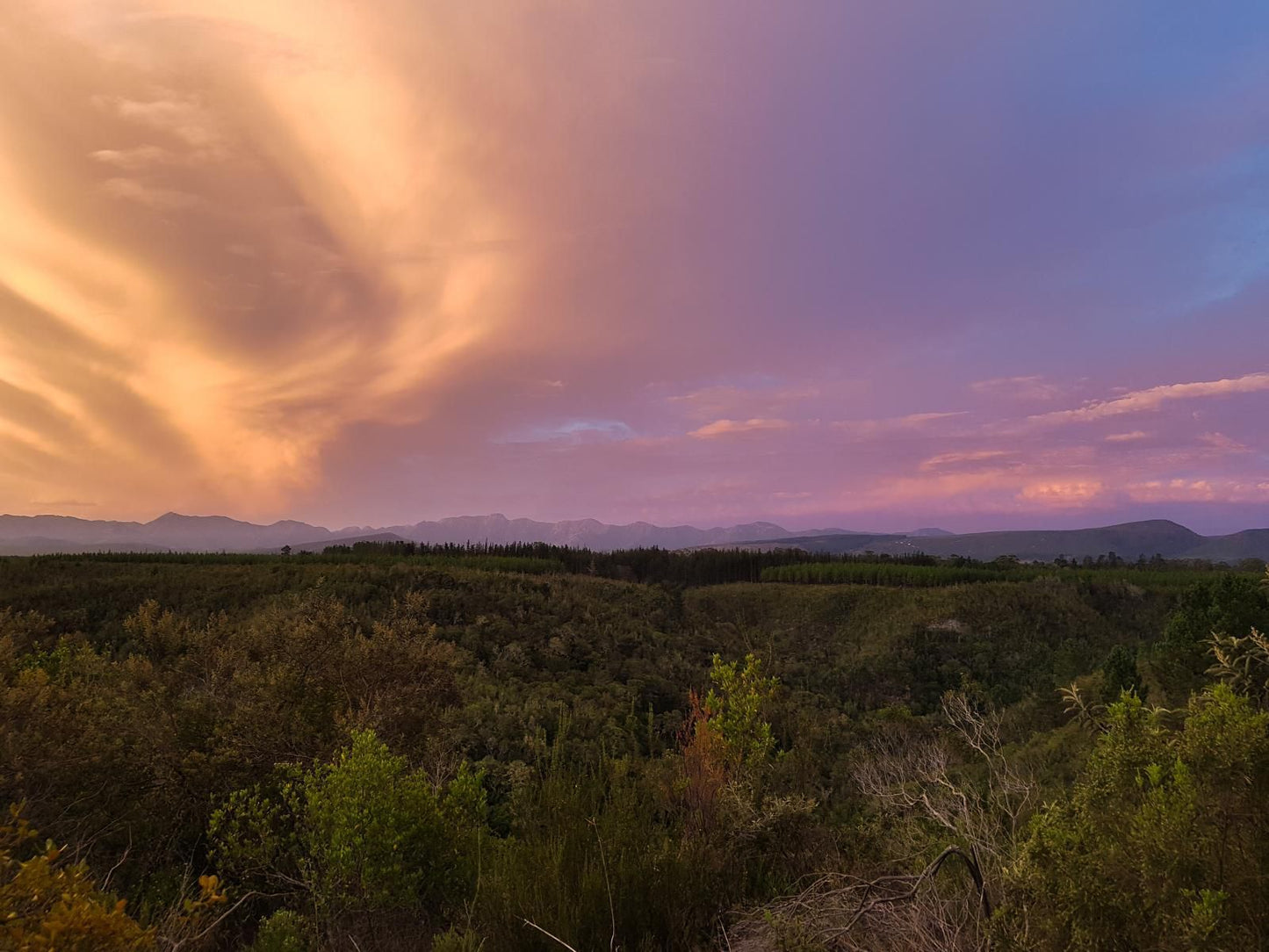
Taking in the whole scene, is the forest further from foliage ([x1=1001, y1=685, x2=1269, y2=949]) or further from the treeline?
the treeline

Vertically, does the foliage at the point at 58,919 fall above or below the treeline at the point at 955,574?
above

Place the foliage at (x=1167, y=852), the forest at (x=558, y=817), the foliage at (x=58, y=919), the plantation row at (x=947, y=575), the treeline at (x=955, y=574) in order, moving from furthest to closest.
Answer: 1. the treeline at (x=955, y=574)
2. the plantation row at (x=947, y=575)
3. the foliage at (x=58, y=919)
4. the forest at (x=558, y=817)
5. the foliage at (x=1167, y=852)

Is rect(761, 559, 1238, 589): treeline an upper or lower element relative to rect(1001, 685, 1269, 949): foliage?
lower

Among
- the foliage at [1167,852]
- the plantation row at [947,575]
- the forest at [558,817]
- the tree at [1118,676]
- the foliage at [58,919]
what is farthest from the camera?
the plantation row at [947,575]

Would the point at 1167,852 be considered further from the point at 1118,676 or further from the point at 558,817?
the point at 1118,676

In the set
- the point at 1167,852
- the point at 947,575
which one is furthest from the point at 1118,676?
the point at 947,575

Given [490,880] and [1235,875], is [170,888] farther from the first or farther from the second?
[1235,875]

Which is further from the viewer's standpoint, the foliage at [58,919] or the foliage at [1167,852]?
the foliage at [58,919]

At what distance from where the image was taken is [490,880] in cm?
466

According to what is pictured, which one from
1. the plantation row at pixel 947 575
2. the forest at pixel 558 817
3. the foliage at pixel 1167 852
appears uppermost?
the foliage at pixel 1167 852

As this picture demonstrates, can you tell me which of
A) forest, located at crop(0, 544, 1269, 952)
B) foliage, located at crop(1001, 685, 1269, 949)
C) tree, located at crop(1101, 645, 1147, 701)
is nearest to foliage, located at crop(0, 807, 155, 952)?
forest, located at crop(0, 544, 1269, 952)

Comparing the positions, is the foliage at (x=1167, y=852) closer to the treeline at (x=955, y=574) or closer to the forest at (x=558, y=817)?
the forest at (x=558, y=817)

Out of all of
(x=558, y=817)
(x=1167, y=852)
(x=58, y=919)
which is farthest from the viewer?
(x=558, y=817)

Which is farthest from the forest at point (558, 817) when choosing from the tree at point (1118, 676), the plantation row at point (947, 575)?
the plantation row at point (947, 575)
